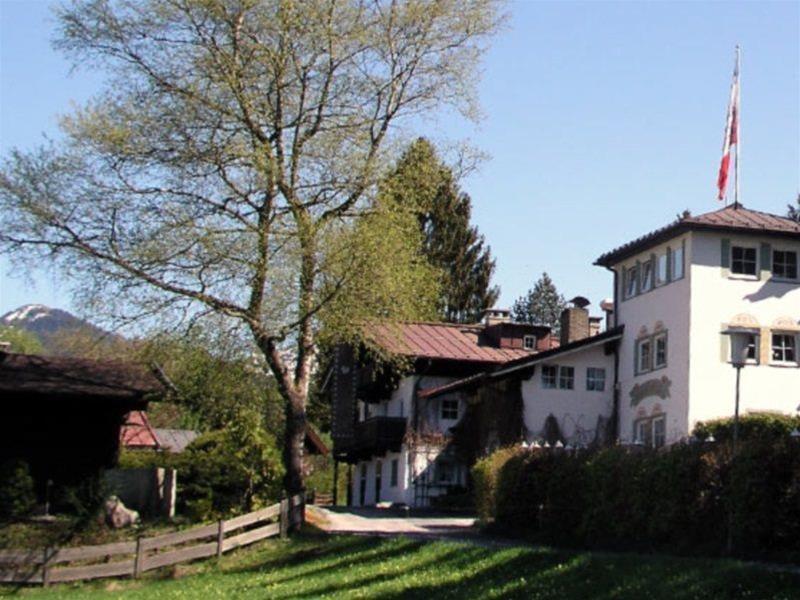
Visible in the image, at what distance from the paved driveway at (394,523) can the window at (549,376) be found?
21.0 feet

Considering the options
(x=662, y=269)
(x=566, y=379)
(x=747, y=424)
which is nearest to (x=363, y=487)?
(x=566, y=379)

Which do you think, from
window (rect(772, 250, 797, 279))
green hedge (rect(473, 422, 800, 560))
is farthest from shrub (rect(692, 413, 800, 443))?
green hedge (rect(473, 422, 800, 560))

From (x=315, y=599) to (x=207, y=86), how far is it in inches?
525

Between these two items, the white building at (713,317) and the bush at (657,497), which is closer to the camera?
the bush at (657,497)

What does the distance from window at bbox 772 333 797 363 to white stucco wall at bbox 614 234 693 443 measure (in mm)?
2765

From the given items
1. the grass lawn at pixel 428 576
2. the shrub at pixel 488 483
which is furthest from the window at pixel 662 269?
the grass lawn at pixel 428 576

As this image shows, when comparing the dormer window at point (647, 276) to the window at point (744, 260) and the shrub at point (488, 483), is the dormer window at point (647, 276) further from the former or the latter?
the shrub at point (488, 483)

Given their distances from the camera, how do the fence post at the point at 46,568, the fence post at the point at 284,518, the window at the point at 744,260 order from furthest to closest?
the window at the point at 744,260 < the fence post at the point at 284,518 < the fence post at the point at 46,568

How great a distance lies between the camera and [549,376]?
4291 centimetres

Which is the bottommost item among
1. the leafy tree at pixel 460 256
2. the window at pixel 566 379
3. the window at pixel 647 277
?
the window at pixel 566 379

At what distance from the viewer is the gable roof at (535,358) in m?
41.8

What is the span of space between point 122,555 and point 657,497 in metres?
11.4

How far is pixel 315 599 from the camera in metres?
20.9

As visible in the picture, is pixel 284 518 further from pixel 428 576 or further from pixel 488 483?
pixel 428 576
